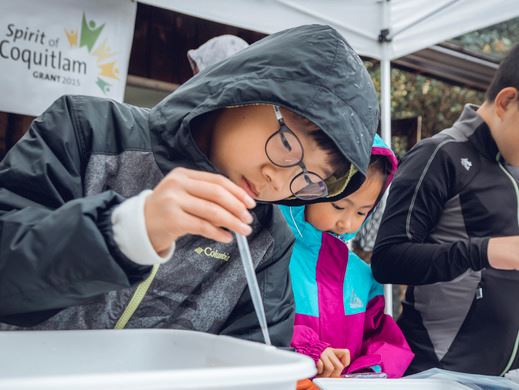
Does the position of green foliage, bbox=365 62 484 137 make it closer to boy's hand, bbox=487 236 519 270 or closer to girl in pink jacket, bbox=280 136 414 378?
girl in pink jacket, bbox=280 136 414 378

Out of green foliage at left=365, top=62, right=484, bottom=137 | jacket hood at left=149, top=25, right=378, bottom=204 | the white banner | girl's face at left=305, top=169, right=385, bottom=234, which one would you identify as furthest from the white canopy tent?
green foliage at left=365, top=62, right=484, bottom=137

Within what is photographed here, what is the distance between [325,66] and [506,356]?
822mm

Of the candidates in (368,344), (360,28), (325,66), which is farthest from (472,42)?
(325,66)

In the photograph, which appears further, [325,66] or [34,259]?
[325,66]

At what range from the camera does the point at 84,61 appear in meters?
2.10

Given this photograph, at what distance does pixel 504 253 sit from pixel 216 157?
62 cm

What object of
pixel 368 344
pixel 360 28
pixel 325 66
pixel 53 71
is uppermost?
pixel 360 28

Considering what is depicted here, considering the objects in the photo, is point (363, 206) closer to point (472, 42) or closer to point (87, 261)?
point (87, 261)

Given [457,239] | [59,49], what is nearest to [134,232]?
[457,239]

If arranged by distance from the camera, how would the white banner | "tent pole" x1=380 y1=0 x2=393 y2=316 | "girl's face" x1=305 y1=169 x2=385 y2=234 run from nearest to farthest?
"girl's face" x1=305 y1=169 x2=385 y2=234 < the white banner < "tent pole" x1=380 y1=0 x2=393 y2=316

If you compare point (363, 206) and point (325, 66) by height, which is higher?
point (325, 66)

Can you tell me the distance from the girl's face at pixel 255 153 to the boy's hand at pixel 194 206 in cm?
26

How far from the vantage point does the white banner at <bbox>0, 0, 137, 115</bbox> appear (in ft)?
6.50

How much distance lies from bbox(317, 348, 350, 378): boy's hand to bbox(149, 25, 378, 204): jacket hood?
0.47 m
